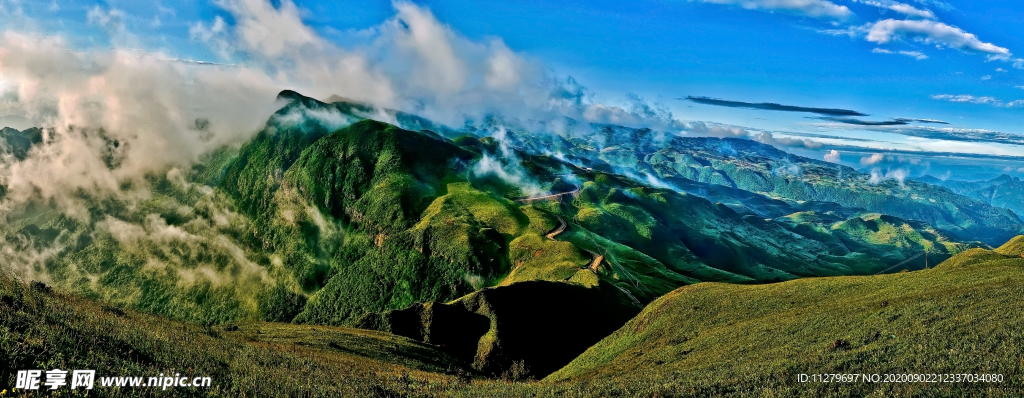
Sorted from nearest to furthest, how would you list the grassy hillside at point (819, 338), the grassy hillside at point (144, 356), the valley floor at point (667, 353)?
the grassy hillside at point (144, 356) → the valley floor at point (667, 353) → the grassy hillside at point (819, 338)

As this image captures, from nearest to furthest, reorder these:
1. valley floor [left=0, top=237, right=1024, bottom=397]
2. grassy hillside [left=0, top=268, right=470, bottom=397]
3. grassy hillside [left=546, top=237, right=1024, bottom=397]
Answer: grassy hillside [left=0, top=268, right=470, bottom=397], valley floor [left=0, top=237, right=1024, bottom=397], grassy hillside [left=546, top=237, right=1024, bottom=397]

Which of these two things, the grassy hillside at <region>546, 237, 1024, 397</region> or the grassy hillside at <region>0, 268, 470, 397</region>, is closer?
the grassy hillside at <region>0, 268, 470, 397</region>

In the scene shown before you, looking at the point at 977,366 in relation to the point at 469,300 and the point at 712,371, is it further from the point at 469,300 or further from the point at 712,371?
the point at 469,300

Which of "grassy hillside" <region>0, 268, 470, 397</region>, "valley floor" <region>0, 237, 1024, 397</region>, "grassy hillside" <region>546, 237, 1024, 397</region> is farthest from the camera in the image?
"grassy hillside" <region>546, 237, 1024, 397</region>

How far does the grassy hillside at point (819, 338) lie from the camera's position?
31.6 meters

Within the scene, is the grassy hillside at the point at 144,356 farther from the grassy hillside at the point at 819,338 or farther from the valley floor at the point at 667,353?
the grassy hillside at the point at 819,338

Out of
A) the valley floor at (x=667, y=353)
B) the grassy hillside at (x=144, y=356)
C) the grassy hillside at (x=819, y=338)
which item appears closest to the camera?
the grassy hillside at (x=144, y=356)

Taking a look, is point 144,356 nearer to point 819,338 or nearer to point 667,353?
point 667,353

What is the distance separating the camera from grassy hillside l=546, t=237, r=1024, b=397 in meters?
31.6

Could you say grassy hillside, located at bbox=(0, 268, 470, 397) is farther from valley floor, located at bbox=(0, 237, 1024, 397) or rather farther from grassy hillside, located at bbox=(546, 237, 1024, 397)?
grassy hillside, located at bbox=(546, 237, 1024, 397)

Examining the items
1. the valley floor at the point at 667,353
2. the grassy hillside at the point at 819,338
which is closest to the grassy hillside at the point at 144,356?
the valley floor at the point at 667,353

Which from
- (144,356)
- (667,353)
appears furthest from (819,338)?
(144,356)

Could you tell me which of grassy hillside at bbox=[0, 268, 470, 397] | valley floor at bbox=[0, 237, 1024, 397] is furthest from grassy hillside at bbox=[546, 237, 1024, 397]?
grassy hillside at bbox=[0, 268, 470, 397]

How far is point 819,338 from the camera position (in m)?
51.1
